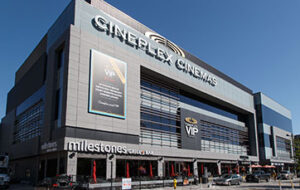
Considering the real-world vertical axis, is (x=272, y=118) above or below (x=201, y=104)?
above

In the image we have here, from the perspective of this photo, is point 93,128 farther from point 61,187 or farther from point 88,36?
point 88,36

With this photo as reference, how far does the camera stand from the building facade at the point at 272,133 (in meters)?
77.7

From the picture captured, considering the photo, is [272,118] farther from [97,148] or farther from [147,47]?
[97,148]

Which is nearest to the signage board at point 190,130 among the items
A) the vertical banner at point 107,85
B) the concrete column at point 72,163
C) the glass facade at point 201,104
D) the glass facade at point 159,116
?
the glass facade at point 159,116

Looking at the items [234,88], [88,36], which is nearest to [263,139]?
[234,88]

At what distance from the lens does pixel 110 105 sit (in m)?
34.9

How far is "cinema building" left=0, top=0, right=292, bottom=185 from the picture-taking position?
1270 inches

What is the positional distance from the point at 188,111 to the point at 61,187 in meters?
31.9

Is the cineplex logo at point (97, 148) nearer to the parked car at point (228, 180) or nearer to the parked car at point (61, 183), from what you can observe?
the parked car at point (61, 183)

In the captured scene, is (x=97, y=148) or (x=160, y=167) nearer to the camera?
(x=97, y=148)

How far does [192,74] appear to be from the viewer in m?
53.1

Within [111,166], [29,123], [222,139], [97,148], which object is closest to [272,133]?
[222,139]

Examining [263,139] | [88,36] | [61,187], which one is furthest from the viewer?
[263,139]

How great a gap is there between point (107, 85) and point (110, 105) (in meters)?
2.67
